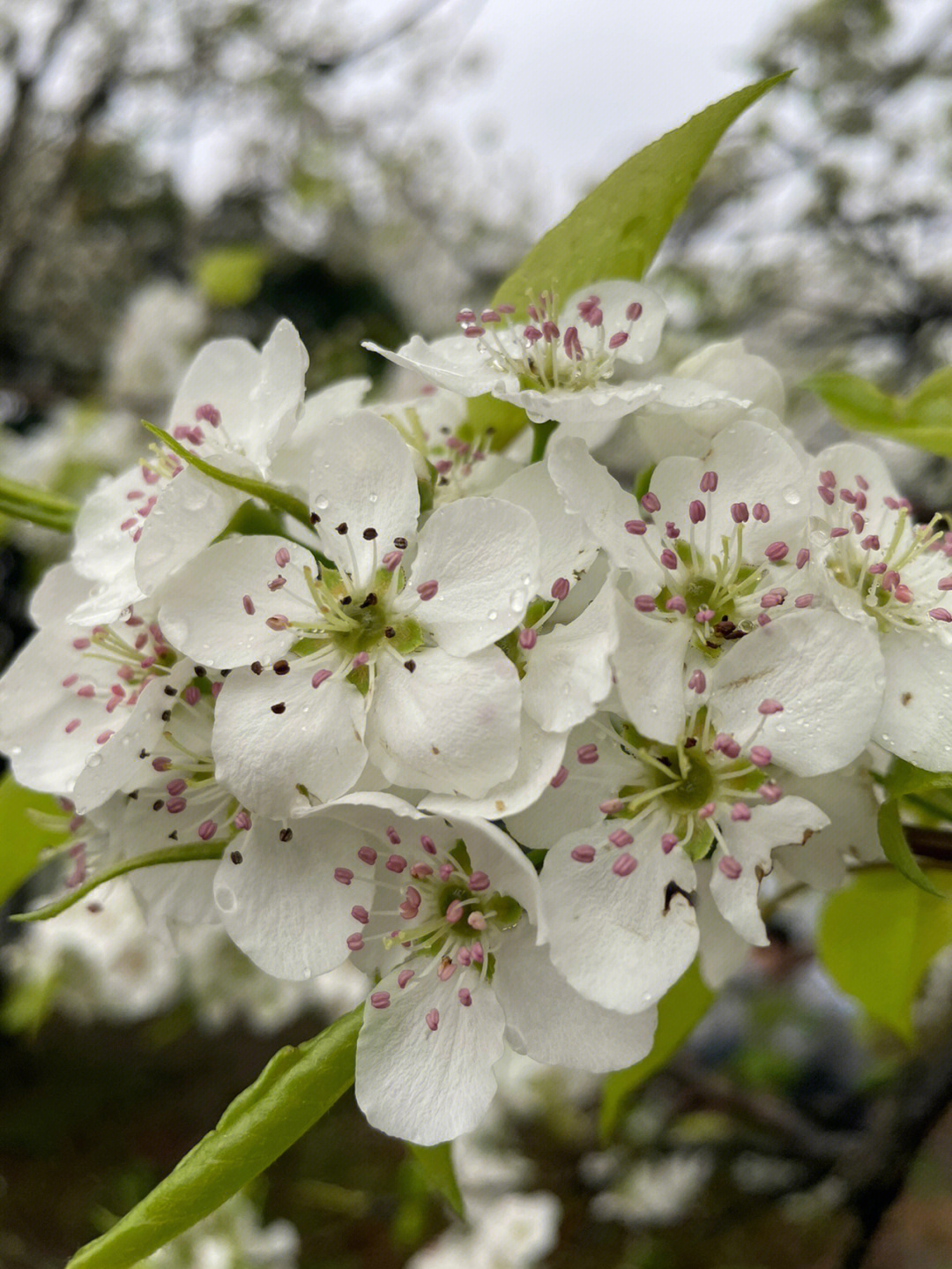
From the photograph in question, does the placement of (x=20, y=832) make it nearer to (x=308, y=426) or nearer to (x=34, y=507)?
(x=34, y=507)

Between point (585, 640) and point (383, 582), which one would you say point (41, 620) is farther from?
point (585, 640)

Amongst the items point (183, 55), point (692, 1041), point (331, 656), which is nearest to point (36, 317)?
point (183, 55)

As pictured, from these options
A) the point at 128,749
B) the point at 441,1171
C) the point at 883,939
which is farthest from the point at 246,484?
the point at 883,939

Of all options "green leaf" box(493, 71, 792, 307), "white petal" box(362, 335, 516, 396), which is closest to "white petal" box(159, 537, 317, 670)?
"white petal" box(362, 335, 516, 396)

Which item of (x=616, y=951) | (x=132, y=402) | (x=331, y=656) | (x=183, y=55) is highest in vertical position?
(x=183, y=55)

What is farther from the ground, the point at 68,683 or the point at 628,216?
the point at 628,216
